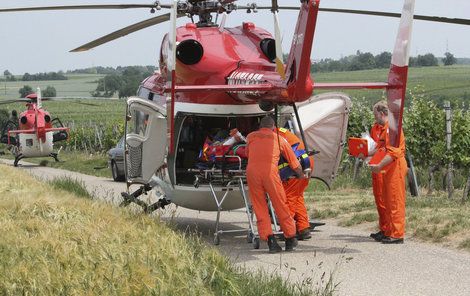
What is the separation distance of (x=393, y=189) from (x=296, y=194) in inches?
54.5

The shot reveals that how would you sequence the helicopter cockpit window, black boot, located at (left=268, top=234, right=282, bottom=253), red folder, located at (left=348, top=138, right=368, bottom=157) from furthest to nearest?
the helicopter cockpit window, red folder, located at (left=348, top=138, right=368, bottom=157), black boot, located at (left=268, top=234, right=282, bottom=253)

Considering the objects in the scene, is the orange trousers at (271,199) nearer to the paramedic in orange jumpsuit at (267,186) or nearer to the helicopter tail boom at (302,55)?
the paramedic in orange jumpsuit at (267,186)

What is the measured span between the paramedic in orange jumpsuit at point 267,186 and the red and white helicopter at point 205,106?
0.48 metres

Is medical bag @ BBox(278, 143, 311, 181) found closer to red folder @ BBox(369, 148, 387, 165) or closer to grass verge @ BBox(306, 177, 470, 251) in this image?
red folder @ BBox(369, 148, 387, 165)

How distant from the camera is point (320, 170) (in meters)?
13.4

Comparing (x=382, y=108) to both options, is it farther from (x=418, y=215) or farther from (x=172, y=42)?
(x=172, y=42)

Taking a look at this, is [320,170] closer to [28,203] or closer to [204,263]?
[28,203]

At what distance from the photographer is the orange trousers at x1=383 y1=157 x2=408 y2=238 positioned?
11.5m

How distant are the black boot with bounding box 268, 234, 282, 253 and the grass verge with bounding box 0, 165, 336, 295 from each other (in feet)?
4.76

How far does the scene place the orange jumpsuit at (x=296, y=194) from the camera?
1188 cm

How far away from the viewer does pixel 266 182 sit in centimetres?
1102

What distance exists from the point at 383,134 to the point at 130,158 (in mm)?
3921

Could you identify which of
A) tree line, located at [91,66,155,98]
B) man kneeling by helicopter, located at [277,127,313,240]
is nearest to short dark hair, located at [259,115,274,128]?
man kneeling by helicopter, located at [277,127,313,240]

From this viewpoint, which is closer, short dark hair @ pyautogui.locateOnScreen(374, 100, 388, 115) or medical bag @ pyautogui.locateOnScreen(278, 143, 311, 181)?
medical bag @ pyautogui.locateOnScreen(278, 143, 311, 181)
